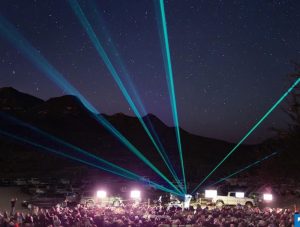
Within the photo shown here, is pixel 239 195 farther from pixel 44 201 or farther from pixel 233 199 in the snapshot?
pixel 44 201

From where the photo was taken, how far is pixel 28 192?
43.6 metres

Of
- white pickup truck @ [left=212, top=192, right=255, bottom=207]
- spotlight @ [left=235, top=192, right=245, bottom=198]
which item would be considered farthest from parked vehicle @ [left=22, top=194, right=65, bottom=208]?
spotlight @ [left=235, top=192, right=245, bottom=198]

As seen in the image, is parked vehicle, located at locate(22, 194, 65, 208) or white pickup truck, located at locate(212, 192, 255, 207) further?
white pickup truck, located at locate(212, 192, 255, 207)

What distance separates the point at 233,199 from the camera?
39188 mm

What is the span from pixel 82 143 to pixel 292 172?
120 m

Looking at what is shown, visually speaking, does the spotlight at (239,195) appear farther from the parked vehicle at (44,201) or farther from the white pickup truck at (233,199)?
the parked vehicle at (44,201)

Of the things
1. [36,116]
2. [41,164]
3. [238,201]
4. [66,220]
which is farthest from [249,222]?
[36,116]

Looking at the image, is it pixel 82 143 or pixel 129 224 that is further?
pixel 82 143

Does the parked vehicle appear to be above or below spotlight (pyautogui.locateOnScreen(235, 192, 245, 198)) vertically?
below

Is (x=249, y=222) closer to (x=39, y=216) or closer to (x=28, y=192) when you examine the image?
(x=39, y=216)

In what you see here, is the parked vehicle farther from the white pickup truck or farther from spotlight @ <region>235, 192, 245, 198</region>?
spotlight @ <region>235, 192, 245, 198</region>

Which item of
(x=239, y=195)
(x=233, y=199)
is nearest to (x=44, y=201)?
(x=233, y=199)

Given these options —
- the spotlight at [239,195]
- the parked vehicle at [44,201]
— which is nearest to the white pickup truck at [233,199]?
the spotlight at [239,195]

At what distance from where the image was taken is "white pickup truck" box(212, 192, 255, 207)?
126 ft
